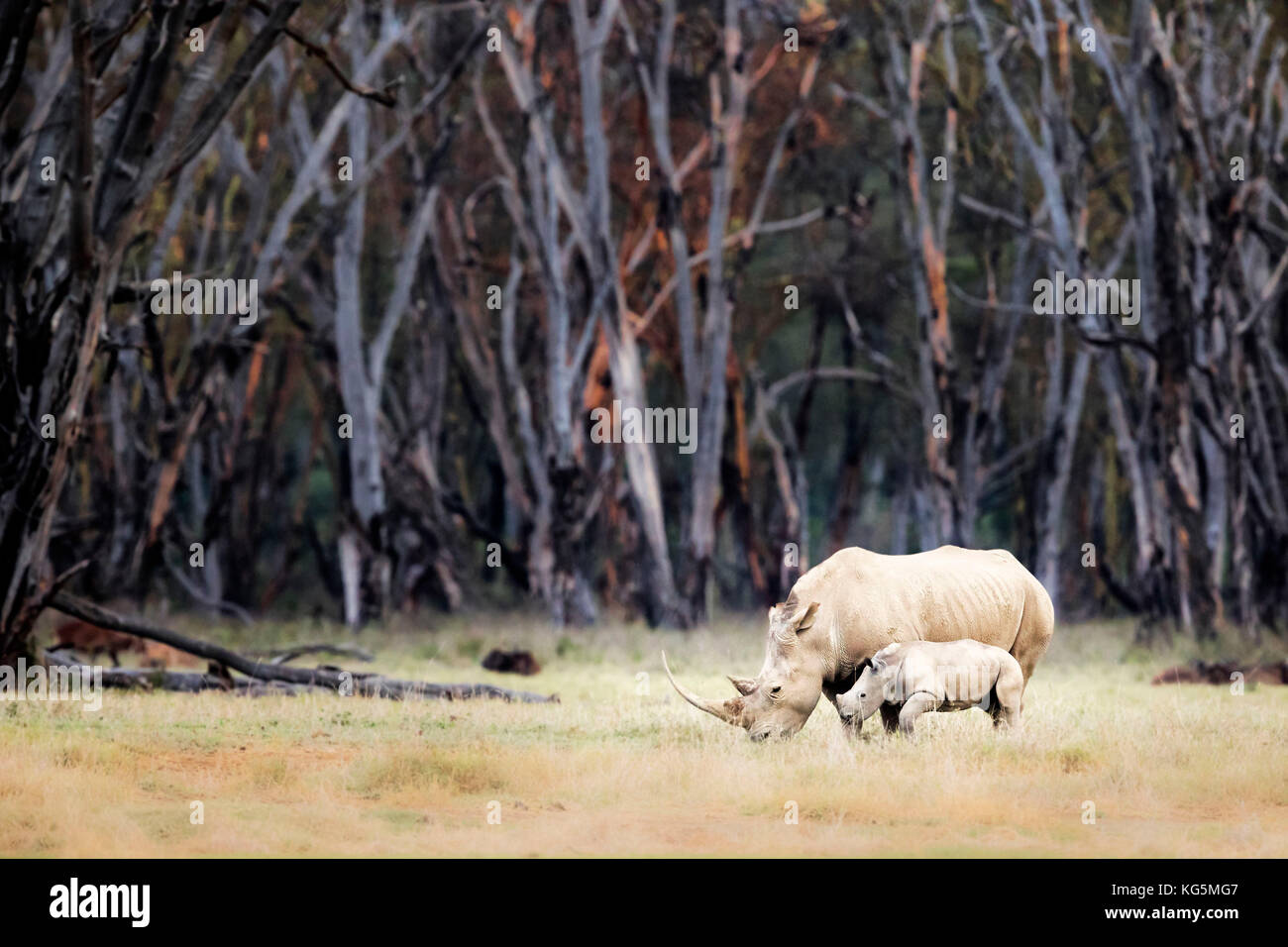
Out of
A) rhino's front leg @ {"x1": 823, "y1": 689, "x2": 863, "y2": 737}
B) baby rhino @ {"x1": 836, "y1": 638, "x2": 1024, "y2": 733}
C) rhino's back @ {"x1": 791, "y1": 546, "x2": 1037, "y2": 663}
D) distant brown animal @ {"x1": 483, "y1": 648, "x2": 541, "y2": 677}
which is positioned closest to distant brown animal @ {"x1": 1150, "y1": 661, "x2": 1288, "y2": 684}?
rhino's back @ {"x1": 791, "y1": 546, "x2": 1037, "y2": 663}

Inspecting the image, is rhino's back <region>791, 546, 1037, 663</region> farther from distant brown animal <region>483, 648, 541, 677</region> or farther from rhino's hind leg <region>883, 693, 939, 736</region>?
distant brown animal <region>483, 648, 541, 677</region>

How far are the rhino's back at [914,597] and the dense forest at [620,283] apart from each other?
18.6 ft

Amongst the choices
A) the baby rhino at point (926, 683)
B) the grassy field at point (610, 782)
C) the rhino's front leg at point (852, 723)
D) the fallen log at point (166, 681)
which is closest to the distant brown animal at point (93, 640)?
the fallen log at point (166, 681)

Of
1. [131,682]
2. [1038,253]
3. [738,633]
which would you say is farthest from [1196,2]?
[131,682]

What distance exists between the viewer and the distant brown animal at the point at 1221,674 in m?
15.9

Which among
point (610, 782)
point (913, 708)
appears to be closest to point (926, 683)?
point (913, 708)

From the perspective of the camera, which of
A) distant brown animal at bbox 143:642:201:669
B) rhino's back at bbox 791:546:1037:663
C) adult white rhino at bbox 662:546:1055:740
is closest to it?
adult white rhino at bbox 662:546:1055:740

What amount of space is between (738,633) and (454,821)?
1351 cm

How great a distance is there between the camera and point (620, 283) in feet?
76.9

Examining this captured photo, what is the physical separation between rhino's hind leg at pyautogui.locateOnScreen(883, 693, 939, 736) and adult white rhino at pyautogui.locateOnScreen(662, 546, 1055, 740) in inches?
24.8

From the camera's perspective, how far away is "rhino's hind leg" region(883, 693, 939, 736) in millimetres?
10055

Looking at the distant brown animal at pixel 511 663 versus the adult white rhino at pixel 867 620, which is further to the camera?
the distant brown animal at pixel 511 663

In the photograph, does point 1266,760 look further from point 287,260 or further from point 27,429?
point 287,260

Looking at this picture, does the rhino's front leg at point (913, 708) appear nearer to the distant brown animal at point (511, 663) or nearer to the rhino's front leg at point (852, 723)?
the rhino's front leg at point (852, 723)
